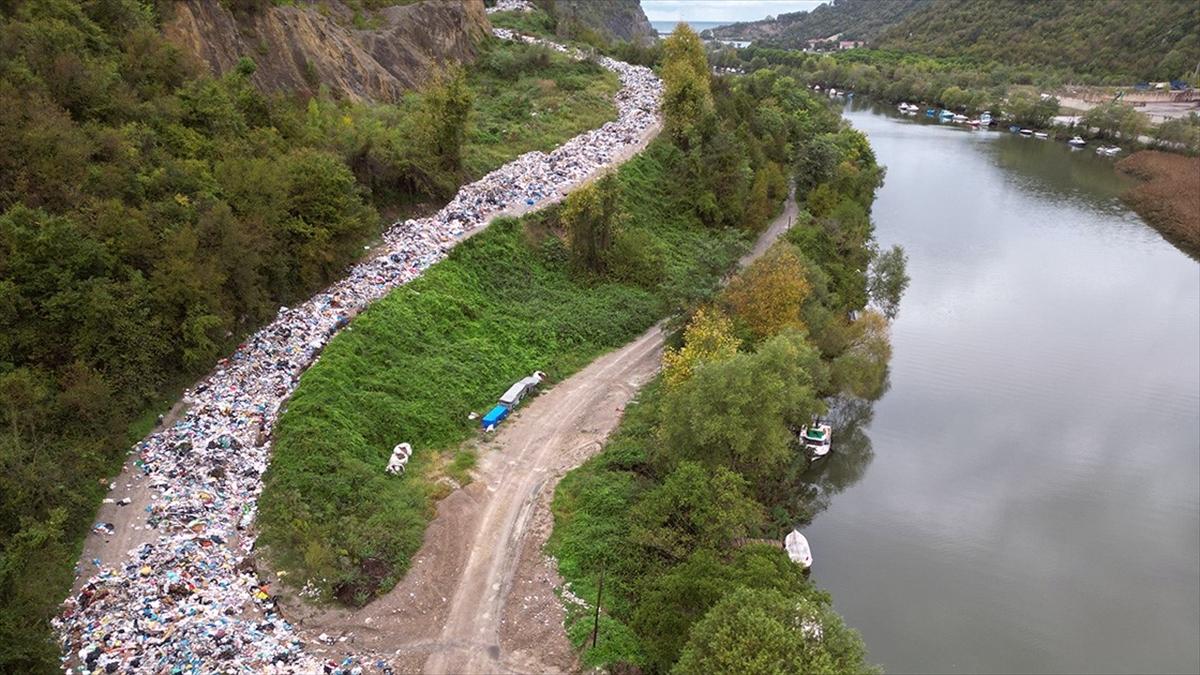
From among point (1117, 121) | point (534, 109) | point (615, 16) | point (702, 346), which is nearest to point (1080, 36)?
point (1117, 121)

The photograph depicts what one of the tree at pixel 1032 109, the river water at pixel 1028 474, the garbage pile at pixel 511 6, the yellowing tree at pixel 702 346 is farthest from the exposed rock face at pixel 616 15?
the yellowing tree at pixel 702 346

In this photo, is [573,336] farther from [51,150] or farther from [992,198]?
[992,198]

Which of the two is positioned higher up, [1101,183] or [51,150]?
[51,150]

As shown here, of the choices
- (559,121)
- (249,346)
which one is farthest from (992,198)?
(249,346)

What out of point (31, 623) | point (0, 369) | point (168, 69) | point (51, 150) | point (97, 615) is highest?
point (168, 69)

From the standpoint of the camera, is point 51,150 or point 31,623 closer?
point 31,623

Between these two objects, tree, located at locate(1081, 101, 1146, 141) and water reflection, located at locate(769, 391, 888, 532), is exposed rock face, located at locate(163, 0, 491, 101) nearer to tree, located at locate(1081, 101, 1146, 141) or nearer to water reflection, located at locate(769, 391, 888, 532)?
water reflection, located at locate(769, 391, 888, 532)

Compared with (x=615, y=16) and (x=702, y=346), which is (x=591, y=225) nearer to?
(x=702, y=346)
